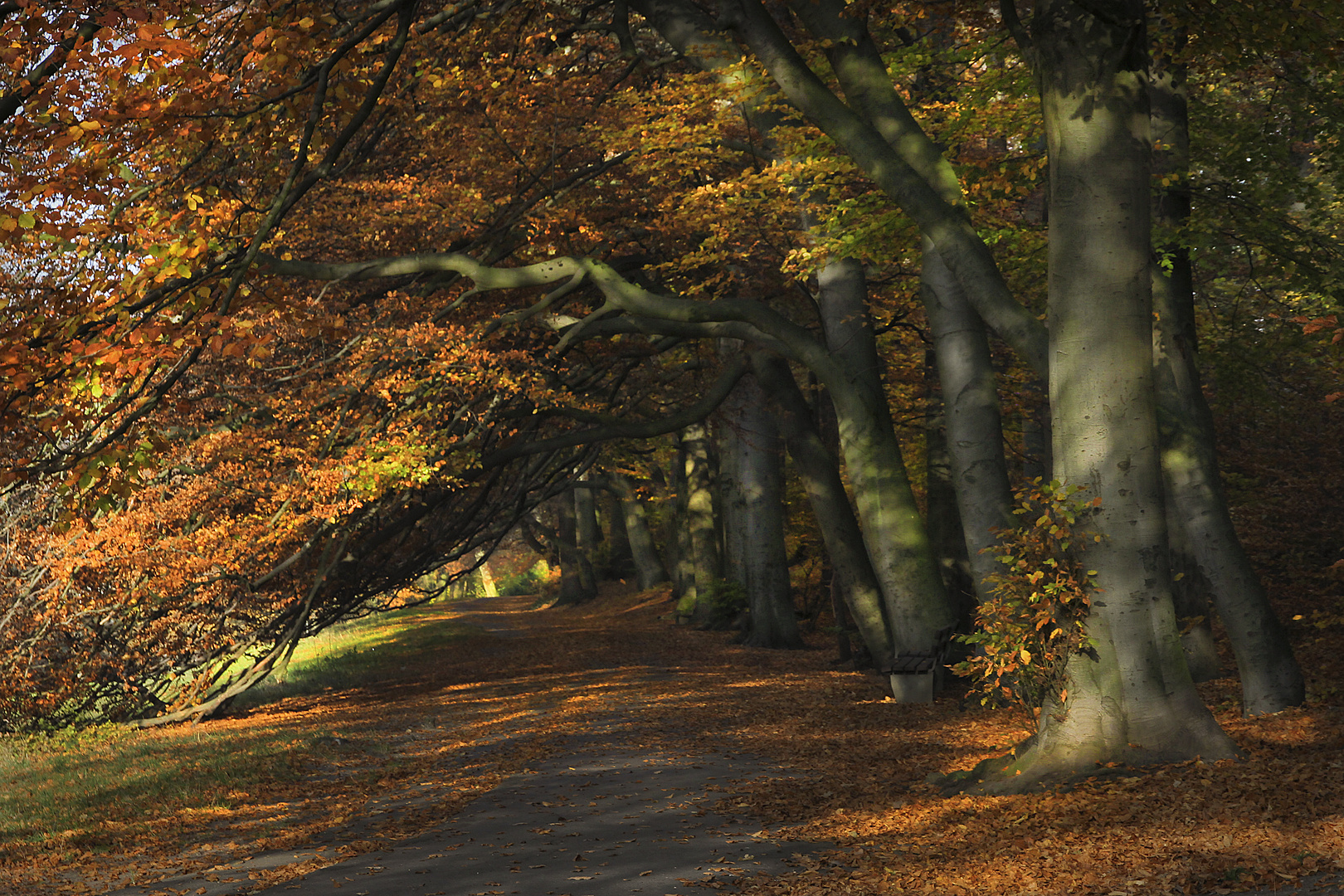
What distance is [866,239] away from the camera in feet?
44.5

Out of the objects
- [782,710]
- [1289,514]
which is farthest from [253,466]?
[1289,514]

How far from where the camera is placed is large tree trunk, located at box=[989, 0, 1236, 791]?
778 cm

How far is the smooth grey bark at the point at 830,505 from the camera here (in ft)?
55.0

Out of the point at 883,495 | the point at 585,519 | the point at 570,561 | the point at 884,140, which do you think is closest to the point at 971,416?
the point at 883,495

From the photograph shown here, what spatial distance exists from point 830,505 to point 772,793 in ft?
28.3

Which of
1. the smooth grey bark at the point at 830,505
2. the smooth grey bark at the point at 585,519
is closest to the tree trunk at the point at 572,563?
the smooth grey bark at the point at 585,519

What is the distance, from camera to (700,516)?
30.6m

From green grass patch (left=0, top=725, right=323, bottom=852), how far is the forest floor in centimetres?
5

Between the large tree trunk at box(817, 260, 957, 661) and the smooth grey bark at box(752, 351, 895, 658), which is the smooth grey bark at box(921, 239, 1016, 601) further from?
the smooth grey bark at box(752, 351, 895, 658)

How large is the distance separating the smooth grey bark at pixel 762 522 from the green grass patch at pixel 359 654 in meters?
7.65

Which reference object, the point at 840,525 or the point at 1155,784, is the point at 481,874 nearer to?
the point at 1155,784

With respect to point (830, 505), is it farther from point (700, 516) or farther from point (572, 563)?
point (572, 563)

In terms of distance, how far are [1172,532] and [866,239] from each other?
4577mm

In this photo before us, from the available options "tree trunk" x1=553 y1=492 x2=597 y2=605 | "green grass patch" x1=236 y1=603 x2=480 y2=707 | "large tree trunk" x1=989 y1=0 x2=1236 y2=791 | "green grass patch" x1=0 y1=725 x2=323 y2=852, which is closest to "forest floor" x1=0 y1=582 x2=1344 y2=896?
"green grass patch" x1=0 y1=725 x2=323 y2=852
